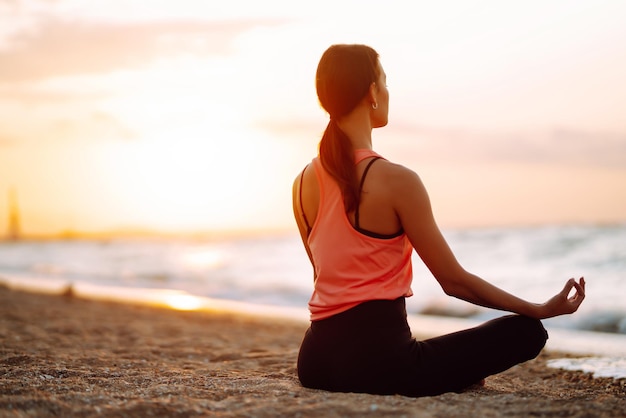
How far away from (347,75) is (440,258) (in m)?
0.89

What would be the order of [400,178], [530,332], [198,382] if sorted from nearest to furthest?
1. [400,178]
2. [530,332]
3. [198,382]

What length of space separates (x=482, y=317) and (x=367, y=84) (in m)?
→ 6.83

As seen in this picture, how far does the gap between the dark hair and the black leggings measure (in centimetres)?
52

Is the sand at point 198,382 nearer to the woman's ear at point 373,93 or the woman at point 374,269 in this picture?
the woman at point 374,269

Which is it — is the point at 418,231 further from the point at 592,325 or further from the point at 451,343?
the point at 592,325

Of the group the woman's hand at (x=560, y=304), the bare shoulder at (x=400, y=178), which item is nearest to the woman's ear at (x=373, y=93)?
the bare shoulder at (x=400, y=178)

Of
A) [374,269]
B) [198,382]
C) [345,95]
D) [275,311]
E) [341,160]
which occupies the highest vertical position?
[345,95]

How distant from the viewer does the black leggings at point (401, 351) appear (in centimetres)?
288

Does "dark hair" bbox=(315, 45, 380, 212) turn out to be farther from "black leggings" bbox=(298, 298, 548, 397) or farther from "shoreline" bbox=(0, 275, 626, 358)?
"shoreline" bbox=(0, 275, 626, 358)

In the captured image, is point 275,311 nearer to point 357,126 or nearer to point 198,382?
point 198,382

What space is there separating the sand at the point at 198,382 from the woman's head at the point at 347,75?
50.5 inches

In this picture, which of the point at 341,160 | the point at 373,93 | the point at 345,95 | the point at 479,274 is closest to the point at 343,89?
the point at 345,95

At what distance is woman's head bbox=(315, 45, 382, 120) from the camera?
2.84m

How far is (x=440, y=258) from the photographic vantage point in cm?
288
